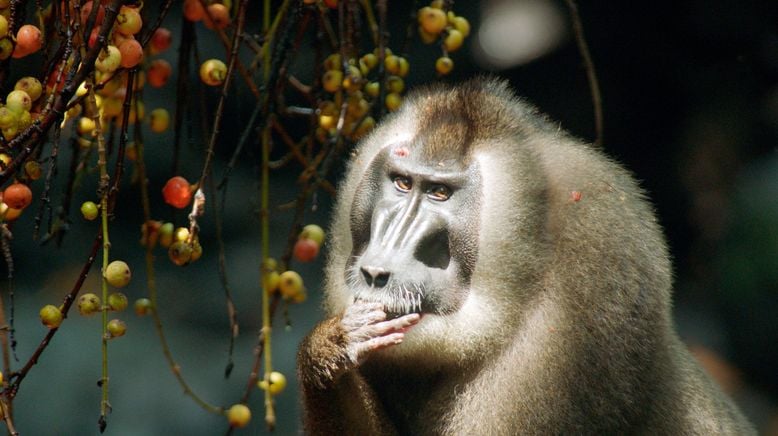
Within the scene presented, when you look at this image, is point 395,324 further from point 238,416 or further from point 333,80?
point 333,80

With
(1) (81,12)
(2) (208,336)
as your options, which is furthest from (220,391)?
(1) (81,12)

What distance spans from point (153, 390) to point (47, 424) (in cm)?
73

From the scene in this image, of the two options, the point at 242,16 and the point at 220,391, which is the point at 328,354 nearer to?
the point at 242,16

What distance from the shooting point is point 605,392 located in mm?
3141

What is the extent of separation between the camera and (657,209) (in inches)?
287

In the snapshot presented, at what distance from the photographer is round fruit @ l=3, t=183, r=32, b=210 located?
224 centimetres

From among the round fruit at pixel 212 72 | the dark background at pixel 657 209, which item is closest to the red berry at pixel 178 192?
the round fruit at pixel 212 72

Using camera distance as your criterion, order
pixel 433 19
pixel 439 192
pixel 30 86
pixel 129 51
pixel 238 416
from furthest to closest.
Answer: pixel 439 192 → pixel 433 19 → pixel 238 416 → pixel 129 51 → pixel 30 86

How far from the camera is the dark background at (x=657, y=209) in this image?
676 cm

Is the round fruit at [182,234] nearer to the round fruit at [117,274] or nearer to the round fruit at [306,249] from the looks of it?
the round fruit at [117,274]

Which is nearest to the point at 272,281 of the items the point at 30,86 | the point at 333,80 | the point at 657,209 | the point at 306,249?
the point at 306,249

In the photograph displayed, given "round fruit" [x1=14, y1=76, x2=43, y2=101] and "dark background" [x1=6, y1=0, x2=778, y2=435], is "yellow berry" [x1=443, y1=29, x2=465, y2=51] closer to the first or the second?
"round fruit" [x1=14, y1=76, x2=43, y2=101]

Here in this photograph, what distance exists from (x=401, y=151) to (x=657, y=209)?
14.3 ft

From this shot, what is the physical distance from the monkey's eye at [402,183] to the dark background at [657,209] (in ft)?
11.6
